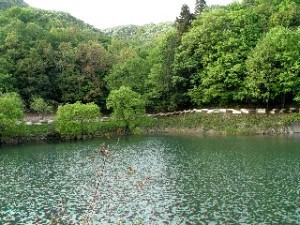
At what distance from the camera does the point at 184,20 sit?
9569 centimetres

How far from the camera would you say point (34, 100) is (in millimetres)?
88375

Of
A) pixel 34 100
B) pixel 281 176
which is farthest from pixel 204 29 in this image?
pixel 281 176

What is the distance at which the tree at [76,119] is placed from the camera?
A: 77.5 m

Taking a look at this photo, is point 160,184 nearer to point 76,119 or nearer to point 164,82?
point 76,119

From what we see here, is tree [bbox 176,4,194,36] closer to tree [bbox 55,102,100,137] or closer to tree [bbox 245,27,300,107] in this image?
tree [bbox 245,27,300,107]

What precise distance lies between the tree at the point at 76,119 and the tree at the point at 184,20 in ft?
88.4

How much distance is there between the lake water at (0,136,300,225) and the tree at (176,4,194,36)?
35814mm

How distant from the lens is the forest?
79375mm

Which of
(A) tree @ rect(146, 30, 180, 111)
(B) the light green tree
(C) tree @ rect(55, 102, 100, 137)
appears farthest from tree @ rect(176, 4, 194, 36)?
(B) the light green tree

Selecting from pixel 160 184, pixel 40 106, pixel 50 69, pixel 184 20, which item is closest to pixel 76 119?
pixel 40 106

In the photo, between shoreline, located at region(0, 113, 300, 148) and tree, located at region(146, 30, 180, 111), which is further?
tree, located at region(146, 30, 180, 111)

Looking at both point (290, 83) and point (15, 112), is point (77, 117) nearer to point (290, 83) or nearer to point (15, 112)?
point (15, 112)

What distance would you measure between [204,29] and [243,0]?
36430 millimetres

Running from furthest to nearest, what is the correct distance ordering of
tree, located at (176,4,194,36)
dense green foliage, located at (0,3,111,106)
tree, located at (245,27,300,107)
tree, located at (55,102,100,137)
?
tree, located at (176,4,194,36) < dense green foliage, located at (0,3,111,106) < tree, located at (245,27,300,107) < tree, located at (55,102,100,137)
